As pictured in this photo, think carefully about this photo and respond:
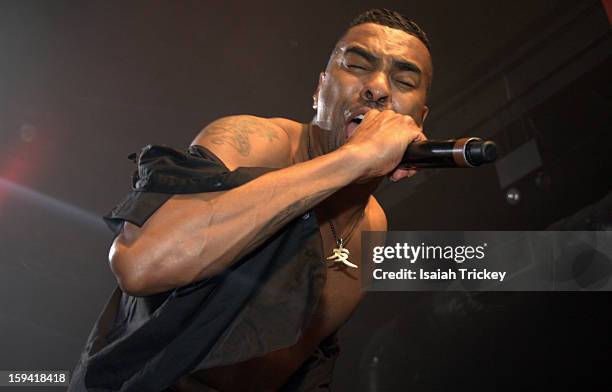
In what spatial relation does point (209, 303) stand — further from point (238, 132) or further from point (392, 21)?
point (392, 21)

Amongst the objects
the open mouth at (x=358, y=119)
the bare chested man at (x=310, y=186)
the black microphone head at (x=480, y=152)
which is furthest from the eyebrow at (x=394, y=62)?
the black microphone head at (x=480, y=152)

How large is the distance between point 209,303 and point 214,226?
0.46 feet

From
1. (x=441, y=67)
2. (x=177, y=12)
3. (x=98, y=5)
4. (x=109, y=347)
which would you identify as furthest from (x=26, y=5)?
(x=109, y=347)

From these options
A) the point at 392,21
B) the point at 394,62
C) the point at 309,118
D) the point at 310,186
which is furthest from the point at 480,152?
the point at 309,118

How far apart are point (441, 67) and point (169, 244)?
5.26ft

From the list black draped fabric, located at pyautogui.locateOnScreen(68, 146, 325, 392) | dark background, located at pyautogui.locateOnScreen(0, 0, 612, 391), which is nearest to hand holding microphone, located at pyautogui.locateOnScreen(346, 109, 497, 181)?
black draped fabric, located at pyautogui.locateOnScreen(68, 146, 325, 392)

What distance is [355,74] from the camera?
1.43 meters

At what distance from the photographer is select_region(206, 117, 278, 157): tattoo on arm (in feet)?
4.06

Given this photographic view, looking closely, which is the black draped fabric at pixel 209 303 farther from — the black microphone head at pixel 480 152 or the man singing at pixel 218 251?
the black microphone head at pixel 480 152

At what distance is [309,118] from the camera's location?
7.85 ft

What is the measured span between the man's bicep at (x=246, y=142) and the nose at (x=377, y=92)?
0.18 metres

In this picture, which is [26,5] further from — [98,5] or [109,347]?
[109,347]

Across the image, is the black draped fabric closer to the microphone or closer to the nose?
the microphone

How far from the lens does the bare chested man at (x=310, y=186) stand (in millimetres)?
1036
